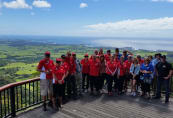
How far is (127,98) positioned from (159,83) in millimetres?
1333

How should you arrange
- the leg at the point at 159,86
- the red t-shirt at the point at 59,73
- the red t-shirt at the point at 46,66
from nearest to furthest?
the red t-shirt at the point at 46,66 < the red t-shirt at the point at 59,73 < the leg at the point at 159,86

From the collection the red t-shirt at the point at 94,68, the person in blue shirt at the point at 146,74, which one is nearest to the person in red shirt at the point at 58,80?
the red t-shirt at the point at 94,68

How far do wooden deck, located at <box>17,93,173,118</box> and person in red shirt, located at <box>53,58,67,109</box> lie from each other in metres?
0.41

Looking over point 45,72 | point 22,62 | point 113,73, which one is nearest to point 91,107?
point 113,73

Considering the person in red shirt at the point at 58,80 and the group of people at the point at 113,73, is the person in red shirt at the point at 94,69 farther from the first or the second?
the person in red shirt at the point at 58,80

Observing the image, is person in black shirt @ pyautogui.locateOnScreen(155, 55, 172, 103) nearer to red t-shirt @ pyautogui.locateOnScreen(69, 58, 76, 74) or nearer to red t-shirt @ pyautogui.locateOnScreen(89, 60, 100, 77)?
red t-shirt @ pyautogui.locateOnScreen(89, 60, 100, 77)

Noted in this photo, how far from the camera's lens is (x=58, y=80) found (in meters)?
4.50

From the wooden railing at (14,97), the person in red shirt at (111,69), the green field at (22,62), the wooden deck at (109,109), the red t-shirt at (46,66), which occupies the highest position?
the red t-shirt at (46,66)

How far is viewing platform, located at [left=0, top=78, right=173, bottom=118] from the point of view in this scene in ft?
13.7

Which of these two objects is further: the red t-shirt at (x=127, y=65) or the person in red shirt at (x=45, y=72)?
the red t-shirt at (x=127, y=65)

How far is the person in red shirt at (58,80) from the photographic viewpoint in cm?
446

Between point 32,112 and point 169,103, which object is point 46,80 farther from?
point 169,103

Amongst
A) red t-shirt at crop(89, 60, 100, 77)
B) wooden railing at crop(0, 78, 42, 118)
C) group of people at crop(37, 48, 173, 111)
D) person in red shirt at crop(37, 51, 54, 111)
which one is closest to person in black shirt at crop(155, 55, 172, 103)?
group of people at crop(37, 48, 173, 111)

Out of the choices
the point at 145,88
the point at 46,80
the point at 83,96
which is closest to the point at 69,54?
the point at 46,80
